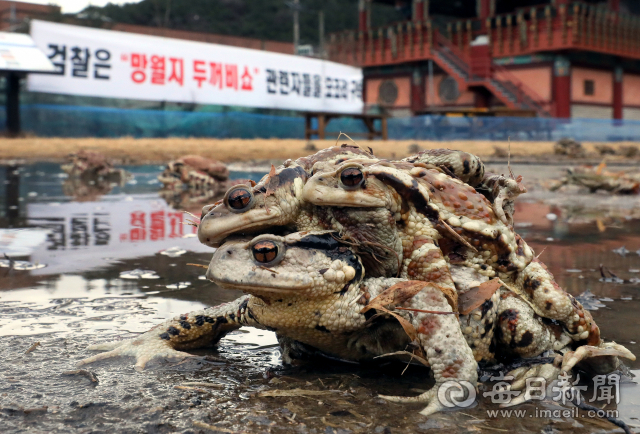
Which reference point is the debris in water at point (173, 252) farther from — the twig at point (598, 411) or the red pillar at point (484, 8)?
the red pillar at point (484, 8)

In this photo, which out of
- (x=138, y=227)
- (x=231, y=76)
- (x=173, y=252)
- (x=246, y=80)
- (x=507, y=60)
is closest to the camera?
(x=173, y=252)

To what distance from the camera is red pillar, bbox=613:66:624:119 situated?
28.0m

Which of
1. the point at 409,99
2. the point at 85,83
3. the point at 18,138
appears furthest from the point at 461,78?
the point at 18,138

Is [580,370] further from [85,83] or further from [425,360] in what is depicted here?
[85,83]

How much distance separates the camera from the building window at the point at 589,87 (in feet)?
88.3

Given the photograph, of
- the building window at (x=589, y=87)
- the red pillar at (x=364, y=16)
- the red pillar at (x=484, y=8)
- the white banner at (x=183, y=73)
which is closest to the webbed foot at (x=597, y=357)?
the white banner at (x=183, y=73)

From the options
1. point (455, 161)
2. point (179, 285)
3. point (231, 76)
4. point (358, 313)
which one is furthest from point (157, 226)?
point (231, 76)

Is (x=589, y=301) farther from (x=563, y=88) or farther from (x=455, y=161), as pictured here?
(x=563, y=88)

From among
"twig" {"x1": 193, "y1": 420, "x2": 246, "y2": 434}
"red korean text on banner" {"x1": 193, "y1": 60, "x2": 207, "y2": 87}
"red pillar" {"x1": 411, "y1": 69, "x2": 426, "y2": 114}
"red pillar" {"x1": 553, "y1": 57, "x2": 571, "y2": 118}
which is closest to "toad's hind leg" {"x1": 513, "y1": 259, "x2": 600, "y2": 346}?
"twig" {"x1": 193, "y1": 420, "x2": 246, "y2": 434}

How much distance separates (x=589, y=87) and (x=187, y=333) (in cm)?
2812

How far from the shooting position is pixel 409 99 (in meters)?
30.8

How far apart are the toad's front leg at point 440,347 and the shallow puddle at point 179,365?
0.22 ft

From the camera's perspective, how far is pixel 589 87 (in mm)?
27141
